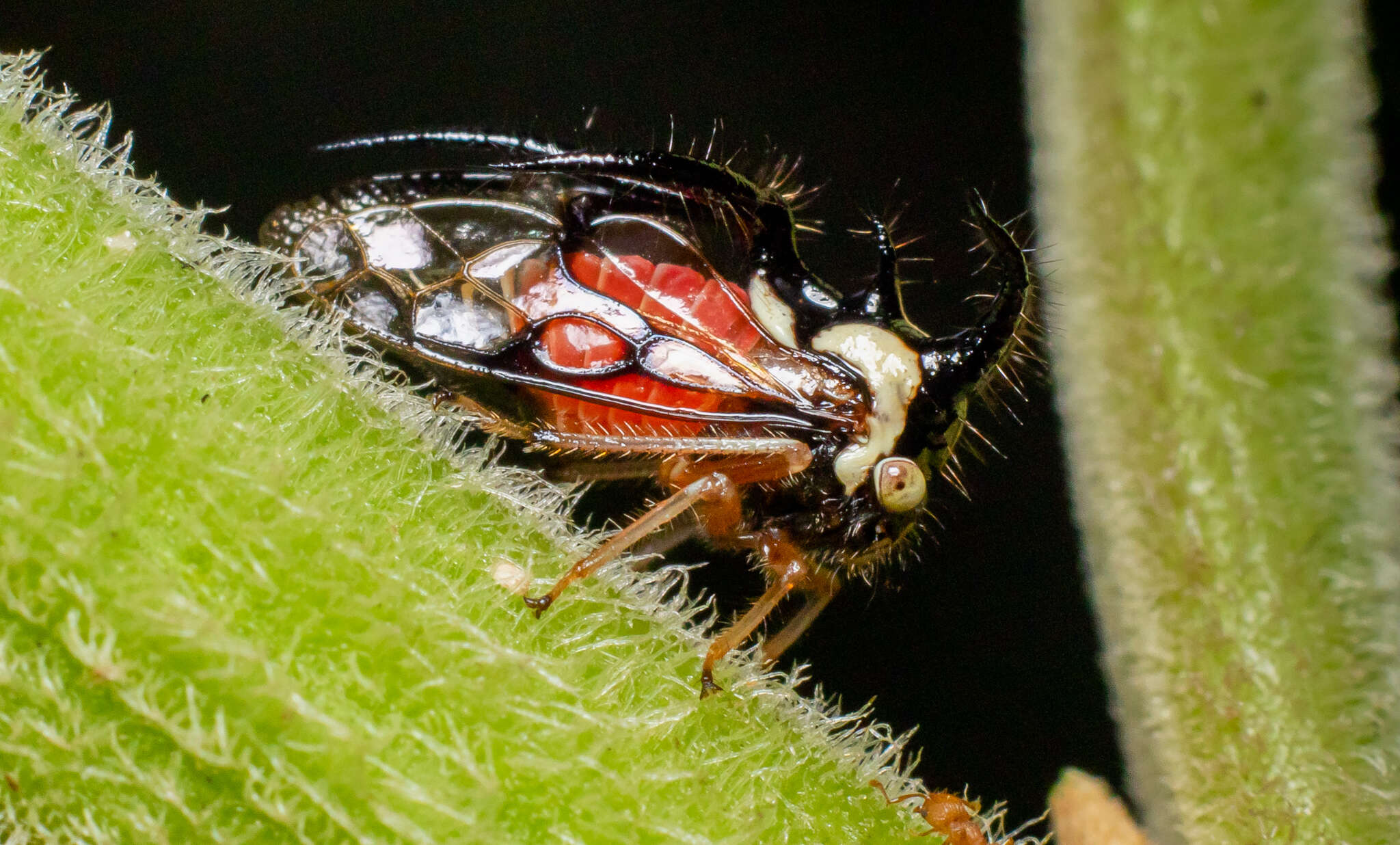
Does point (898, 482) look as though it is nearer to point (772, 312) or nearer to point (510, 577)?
point (772, 312)

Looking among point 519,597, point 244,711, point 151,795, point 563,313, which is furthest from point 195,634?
point 563,313

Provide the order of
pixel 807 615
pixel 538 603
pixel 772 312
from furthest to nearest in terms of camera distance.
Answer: pixel 807 615 → pixel 772 312 → pixel 538 603

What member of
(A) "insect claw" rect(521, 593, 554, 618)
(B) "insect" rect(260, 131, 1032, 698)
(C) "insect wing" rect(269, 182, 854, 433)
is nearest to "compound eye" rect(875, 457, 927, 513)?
(B) "insect" rect(260, 131, 1032, 698)

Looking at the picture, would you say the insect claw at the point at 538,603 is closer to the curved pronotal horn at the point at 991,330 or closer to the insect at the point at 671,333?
the insect at the point at 671,333

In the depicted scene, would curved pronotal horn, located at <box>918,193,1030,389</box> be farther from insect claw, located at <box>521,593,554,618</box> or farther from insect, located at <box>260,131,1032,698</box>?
insect claw, located at <box>521,593,554,618</box>

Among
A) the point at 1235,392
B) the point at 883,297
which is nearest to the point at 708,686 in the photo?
the point at 1235,392

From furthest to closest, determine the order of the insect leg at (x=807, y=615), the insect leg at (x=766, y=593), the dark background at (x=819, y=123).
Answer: the dark background at (x=819, y=123) → the insect leg at (x=807, y=615) → the insect leg at (x=766, y=593)

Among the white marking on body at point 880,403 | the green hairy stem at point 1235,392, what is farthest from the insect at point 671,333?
the green hairy stem at point 1235,392

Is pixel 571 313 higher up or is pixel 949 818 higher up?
pixel 571 313
